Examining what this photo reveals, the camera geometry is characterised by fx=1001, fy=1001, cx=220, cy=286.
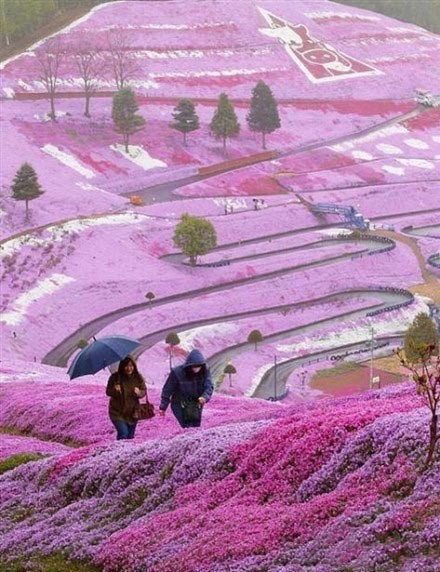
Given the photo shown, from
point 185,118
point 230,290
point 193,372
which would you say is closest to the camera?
point 193,372

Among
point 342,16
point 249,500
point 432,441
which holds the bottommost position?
point 249,500

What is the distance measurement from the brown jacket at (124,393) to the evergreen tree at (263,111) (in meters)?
114

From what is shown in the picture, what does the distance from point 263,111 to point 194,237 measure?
4474cm

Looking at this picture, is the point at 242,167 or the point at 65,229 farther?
the point at 242,167

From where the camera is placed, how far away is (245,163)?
433ft

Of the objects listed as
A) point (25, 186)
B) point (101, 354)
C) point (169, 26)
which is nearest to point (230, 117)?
point (25, 186)

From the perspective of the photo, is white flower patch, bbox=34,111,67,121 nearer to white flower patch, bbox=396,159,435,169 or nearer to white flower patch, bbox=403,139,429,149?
white flower patch, bbox=396,159,435,169

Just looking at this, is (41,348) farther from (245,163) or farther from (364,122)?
(364,122)

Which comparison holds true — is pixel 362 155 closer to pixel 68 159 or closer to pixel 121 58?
pixel 121 58

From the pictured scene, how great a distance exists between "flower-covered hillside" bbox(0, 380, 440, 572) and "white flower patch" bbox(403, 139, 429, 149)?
128265 millimetres

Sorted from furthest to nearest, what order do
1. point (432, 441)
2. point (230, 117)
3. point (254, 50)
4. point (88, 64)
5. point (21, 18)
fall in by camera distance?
point (254, 50) → point (21, 18) → point (88, 64) → point (230, 117) → point (432, 441)

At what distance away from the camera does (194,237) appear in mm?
94375

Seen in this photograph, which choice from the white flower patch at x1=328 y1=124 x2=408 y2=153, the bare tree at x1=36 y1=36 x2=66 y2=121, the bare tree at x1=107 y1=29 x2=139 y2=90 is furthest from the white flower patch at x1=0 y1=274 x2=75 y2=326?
the white flower patch at x1=328 y1=124 x2=408 y2=153

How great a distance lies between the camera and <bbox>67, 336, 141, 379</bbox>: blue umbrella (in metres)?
22.2
